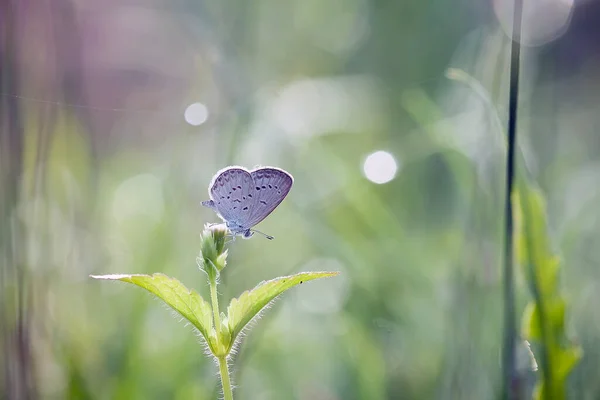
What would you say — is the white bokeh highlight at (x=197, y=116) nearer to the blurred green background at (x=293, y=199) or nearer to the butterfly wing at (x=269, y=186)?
the blurred green background at (x=293, y=199)

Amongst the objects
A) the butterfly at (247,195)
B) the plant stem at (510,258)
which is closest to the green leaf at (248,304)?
the butterfly at (247,195)

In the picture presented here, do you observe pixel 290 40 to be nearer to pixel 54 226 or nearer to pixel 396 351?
pixel 54 226

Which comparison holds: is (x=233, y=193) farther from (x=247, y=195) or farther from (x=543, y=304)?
(x=543, y=304)

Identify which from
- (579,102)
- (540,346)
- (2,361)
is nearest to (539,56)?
(579,102)

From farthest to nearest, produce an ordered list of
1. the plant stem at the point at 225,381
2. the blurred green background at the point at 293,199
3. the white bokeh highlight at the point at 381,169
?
the white bokeh highlight at the point at 381,169 → the blurred green background at the point at 293,199 → the plant stem at the point at 225,381

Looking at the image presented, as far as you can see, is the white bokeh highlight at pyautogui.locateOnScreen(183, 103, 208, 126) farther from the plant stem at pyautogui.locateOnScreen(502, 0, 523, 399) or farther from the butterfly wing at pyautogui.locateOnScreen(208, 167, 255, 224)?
the plant stem at pyautogui.locateOnScreen(502, 0, 523, 399)

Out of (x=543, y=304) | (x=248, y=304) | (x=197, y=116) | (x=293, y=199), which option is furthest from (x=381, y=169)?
(x=248, y=304)

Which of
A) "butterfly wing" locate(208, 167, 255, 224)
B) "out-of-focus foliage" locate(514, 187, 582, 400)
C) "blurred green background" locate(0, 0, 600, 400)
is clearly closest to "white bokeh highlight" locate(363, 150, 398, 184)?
"blurred green background" locate(0, 0, 600, 400)

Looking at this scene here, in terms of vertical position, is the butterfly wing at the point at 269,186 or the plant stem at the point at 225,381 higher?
the butterfly wing at the point at 269,186
